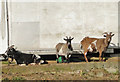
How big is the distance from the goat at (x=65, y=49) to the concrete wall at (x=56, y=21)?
48 cm

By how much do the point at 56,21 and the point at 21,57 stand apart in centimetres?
337

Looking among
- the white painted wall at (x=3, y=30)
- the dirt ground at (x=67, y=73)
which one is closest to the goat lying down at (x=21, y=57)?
the white painted wall at (x=3, y=30)

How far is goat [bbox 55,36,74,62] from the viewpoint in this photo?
44.2 ft

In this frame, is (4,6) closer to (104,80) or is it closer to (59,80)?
(59,80)

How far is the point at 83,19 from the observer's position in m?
14.2

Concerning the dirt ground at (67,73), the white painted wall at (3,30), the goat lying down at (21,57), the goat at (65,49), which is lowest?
the dirt ground at (67,73)

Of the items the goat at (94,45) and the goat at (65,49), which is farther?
the goat at (94,45)

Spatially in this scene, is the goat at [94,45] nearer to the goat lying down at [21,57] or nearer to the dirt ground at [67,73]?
the dirt ground at [67,73]

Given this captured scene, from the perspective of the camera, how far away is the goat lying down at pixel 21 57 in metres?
13.5

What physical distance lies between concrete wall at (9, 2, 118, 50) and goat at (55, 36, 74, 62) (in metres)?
0.48

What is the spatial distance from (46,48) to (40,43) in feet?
1.72

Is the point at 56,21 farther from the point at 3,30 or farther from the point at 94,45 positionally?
the point at 3,30

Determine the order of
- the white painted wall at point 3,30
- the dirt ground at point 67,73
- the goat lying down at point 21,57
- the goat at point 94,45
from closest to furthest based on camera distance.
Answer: the dirt ground at point 67,73, the goat lying down at point 21,57, the goat at point 94,45, the white painted wall at point 3,30

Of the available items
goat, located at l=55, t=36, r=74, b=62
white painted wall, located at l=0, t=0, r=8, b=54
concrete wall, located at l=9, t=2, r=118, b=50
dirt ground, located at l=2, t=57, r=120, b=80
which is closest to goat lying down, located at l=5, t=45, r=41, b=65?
concrete wall, located at l=9, t=2, r=118, b=50
